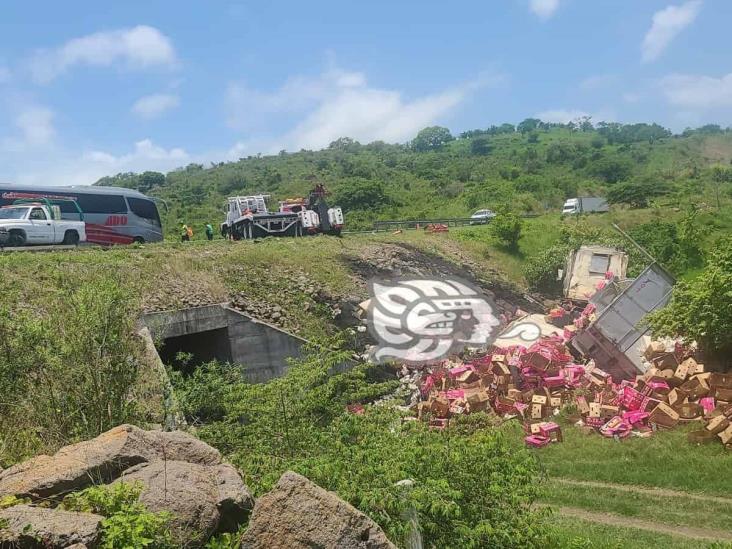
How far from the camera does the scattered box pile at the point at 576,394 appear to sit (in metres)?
13.5

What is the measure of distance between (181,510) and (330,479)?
1.36m

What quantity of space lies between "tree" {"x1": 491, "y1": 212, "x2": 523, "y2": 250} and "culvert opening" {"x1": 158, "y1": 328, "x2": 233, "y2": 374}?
19295 millimetres

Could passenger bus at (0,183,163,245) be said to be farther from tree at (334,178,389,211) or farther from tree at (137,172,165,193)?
tree at (137,172,165,193)

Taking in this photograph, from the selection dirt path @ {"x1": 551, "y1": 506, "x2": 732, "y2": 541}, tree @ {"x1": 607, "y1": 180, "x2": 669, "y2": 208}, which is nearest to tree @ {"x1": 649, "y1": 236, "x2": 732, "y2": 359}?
dirt path @ {"x1": 551, "y1": 506, "x2": 732, "y2": 541}

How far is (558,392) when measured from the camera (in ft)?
53.0

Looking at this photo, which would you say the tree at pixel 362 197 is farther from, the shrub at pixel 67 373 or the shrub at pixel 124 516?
the shrub at pixel 124 516

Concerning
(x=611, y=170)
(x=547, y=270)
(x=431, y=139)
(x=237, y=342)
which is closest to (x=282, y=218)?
(x=237, y=342)

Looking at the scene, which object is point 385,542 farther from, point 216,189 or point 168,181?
point 168,181

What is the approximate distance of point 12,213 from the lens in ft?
67.6

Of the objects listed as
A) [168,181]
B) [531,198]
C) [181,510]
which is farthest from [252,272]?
[168,181]

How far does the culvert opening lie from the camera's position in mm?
17109

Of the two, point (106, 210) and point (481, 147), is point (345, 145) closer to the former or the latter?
point (481, 147)

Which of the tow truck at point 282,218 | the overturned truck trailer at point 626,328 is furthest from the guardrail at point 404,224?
the overturned truck trailer at point 626,328

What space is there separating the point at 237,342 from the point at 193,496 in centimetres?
1207
